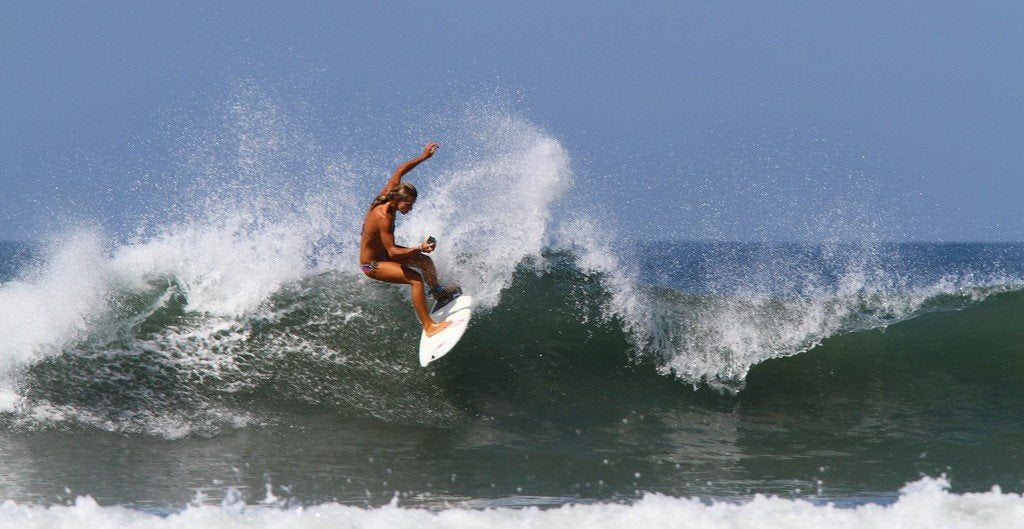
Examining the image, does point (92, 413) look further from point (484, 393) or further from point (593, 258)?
point (593, 258)

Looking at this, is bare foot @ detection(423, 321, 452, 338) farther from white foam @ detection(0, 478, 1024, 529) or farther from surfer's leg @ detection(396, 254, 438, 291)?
white foam @ detection(0, 478, 1024, 529)

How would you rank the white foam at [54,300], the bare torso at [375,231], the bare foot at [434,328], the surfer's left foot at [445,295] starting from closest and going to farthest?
the bare torso at [375,231]
the bare foot at [434,328]
the surfer's left foot at [445,295]
the white foam at [54,300]

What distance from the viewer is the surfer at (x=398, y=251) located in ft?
23.9

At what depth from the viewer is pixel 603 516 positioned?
506 centimetres

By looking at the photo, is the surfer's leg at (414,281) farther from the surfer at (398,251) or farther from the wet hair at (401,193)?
the wet hair at (401,193)

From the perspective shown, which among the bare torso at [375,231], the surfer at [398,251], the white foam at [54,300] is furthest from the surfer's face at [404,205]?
the white foam at [54,300]

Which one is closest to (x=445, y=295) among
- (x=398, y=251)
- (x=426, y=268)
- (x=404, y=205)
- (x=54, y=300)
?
(x=426, y=268)

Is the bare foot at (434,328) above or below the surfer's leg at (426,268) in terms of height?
below

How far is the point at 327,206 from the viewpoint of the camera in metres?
11.0

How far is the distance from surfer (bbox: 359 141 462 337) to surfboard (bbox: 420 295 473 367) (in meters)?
0.07

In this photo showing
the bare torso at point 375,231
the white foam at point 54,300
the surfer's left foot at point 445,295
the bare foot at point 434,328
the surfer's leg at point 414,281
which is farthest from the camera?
the white foam at point 54,300

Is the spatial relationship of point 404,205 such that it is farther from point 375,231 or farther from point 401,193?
point 375,231

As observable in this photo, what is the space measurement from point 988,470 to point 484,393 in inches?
163

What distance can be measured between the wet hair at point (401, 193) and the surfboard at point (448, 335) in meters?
1.06
